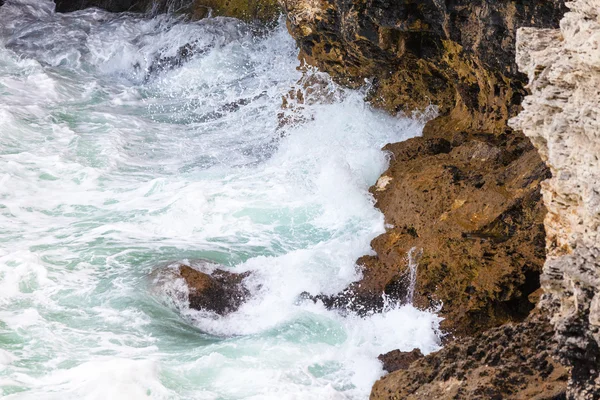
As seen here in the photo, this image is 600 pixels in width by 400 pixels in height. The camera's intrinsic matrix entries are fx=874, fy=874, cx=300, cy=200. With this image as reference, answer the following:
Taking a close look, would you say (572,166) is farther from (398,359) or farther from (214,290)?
(214,290)

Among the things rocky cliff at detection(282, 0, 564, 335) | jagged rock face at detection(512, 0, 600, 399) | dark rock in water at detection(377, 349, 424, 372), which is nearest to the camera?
jagged rock face at detection(512, 0, 600, 399)

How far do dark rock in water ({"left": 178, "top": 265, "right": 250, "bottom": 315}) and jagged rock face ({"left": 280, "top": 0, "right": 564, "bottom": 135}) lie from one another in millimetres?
3214

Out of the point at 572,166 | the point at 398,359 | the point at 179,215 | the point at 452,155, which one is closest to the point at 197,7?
the point at 179,215

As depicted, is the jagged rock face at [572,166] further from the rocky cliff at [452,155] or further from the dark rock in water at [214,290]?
the dark rock in water at [214,290]

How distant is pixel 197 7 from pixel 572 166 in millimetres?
13318

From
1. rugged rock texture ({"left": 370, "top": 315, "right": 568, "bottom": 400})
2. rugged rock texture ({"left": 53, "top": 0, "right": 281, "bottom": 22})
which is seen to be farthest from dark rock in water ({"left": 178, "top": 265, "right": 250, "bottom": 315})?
rugged rock texture ({"left": 53, "top": 0, "right": 281, "bottom": 22})

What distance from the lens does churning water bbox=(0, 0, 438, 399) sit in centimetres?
707

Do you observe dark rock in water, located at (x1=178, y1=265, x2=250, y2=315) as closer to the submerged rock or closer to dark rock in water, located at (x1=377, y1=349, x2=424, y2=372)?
the submerged rock

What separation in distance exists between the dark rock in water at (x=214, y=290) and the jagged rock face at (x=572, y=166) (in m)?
3.80

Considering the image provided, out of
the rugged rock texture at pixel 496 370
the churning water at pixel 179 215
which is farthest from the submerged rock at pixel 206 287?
the rugged rock texture at pixel 496 370

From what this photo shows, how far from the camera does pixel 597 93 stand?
4.32 m

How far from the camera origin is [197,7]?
55.6 ft

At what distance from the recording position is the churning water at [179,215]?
23.2 ft

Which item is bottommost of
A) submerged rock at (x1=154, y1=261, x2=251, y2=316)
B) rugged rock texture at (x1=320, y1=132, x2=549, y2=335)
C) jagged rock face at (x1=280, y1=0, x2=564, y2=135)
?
submerged rock at (x1=154, y1=261, x2=251, y2=316)
